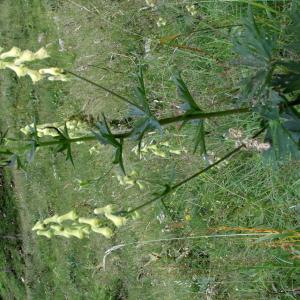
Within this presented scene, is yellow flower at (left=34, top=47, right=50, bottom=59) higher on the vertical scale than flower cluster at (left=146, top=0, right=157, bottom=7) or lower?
higher

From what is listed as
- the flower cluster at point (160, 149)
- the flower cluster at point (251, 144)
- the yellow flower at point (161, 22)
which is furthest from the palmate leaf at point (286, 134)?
the yellow flower at point (161, 22)

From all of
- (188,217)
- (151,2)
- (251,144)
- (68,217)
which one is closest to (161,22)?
(151,2)

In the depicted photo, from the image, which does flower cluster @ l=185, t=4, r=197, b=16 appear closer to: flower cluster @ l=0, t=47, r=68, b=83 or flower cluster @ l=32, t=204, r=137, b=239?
flower cluster @ l=0, t=47, r=68, b=83

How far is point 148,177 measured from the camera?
2.83 meters

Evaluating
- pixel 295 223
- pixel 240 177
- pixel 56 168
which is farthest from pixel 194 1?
pixel 56 168

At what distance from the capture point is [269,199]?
7.70ft

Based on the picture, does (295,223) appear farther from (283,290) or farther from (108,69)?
(108,69)

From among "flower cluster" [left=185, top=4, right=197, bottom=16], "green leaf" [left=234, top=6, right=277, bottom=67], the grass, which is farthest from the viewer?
"flower cluster" [left=185, top=4, right=197, bottom=16]

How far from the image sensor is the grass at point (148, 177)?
236cm

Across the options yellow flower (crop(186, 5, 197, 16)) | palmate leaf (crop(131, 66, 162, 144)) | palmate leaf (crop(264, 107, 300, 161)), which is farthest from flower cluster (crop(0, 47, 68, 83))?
yellow flower (crop(186, 5, 197, 16))

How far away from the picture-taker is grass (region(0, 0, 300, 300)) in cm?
236

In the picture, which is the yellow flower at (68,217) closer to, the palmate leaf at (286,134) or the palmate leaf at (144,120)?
the palmate leaf at (144,120)

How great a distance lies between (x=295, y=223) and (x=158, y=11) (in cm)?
148

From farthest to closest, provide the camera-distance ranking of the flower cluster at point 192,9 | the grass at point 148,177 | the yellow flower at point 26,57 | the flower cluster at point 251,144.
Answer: the flower cluster at point 192,9 < the grass at point 148,177 < the yellow flower at point 26,57 < the flower cluster at point 251,144
